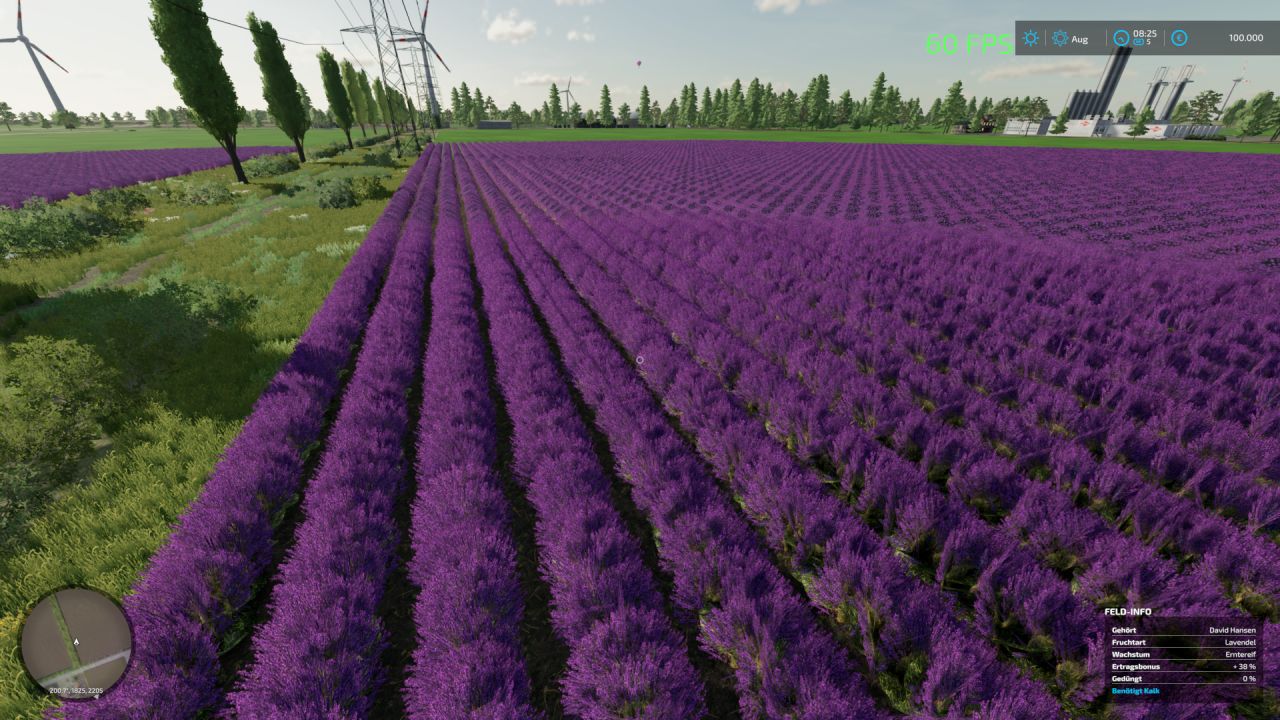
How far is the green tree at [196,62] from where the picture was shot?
2191cm

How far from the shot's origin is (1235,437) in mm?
4039

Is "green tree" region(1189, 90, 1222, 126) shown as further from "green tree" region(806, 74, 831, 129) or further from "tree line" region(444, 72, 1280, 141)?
"green tree" region(806, 74, 831, 129)

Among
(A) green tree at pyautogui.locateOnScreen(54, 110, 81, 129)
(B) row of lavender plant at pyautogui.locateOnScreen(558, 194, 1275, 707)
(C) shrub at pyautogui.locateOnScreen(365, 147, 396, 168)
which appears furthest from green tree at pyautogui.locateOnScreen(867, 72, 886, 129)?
(A) green tree at pyautogui.locateOnScreen(54, 110, 81, 129)

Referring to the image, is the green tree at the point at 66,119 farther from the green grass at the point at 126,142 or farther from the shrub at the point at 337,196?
the shrub at the point at 337,196

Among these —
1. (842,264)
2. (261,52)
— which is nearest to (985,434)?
(842,264)

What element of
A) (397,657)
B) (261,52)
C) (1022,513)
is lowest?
(397,657)

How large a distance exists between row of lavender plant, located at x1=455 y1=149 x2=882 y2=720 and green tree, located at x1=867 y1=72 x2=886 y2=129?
443 ft

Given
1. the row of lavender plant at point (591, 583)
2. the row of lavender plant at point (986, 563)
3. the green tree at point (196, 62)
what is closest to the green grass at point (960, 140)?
the green tree at point (196, 62)

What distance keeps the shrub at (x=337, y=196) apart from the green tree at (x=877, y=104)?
127m

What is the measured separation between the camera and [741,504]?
13.4ft

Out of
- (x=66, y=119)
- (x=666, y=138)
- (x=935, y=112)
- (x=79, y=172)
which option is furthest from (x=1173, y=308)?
(x=66, y=119)

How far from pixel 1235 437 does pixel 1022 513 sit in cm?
262

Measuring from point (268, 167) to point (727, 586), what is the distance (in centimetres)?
4008

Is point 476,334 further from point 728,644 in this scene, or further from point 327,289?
point 728,644
